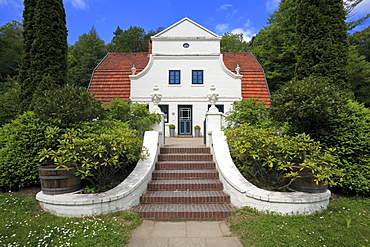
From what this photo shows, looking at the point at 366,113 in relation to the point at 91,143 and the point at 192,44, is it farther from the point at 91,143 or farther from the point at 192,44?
the point at 192,44

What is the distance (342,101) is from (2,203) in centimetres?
848

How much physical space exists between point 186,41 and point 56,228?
14041 millimetres

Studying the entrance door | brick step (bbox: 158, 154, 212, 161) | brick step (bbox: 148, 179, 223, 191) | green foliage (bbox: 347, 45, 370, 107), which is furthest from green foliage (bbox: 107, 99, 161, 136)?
green foliage (bbox: 347, 45, 370, 107)

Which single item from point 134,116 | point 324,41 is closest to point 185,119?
point 134,116

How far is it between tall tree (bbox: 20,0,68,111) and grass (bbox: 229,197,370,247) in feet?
25.6

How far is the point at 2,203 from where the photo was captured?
14.7ft

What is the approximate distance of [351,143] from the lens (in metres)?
5.24

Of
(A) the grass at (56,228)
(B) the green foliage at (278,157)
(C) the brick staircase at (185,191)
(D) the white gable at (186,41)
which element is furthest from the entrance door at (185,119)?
(A) the grass at (56,228)

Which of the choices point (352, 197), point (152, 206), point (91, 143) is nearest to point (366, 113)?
point (352, 197)

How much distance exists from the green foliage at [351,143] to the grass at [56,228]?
5077mm

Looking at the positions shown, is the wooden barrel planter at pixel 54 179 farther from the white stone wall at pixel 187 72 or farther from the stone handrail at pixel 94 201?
the white stone wall at pixel 187 72

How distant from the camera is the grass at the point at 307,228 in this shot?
3357mm

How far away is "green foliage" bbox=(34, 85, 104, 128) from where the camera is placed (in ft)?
17.3

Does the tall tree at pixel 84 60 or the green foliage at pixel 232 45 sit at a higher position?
the green foliage at pixel 232 45
